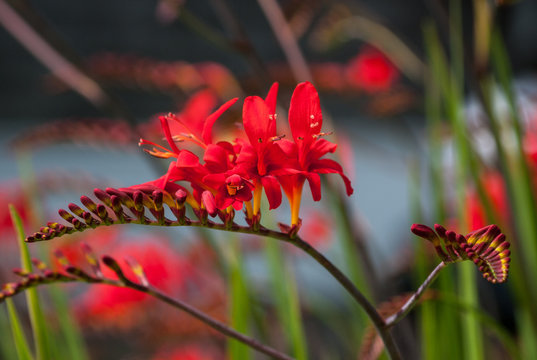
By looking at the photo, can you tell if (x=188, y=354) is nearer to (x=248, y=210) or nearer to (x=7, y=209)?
(x=7, y=209)

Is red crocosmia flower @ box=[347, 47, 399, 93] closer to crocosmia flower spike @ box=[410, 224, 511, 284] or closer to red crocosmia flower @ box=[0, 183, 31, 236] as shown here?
red crocosmia flower @ box=[0, 183, 31, 236]

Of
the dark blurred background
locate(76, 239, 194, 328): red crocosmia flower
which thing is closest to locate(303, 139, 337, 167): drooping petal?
locate(76, 239, 194, 328): red crocosmia flower

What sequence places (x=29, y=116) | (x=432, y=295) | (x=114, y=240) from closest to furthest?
(x=432, y=295) < (x=114, y=240) < (x=29, y=116)

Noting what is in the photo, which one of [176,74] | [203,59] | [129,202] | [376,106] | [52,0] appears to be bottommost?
[129,202]

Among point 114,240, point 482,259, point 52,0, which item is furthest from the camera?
point 52,0

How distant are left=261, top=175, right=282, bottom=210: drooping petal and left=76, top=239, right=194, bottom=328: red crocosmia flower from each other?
1.87 ft

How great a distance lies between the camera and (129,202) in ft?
0.59

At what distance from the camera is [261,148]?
0.19 metres

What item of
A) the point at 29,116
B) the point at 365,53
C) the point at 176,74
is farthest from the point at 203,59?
the point at 176,74

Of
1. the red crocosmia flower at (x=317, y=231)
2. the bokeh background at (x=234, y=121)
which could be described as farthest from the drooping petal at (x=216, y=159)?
the red crocosmia flower at (x=317, y=231)

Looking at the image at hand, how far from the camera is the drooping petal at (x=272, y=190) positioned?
19 cm

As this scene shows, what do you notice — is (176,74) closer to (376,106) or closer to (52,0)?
(376,106)

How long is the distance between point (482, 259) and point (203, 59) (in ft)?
7.97

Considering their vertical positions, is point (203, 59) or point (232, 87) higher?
point (203, 59)
